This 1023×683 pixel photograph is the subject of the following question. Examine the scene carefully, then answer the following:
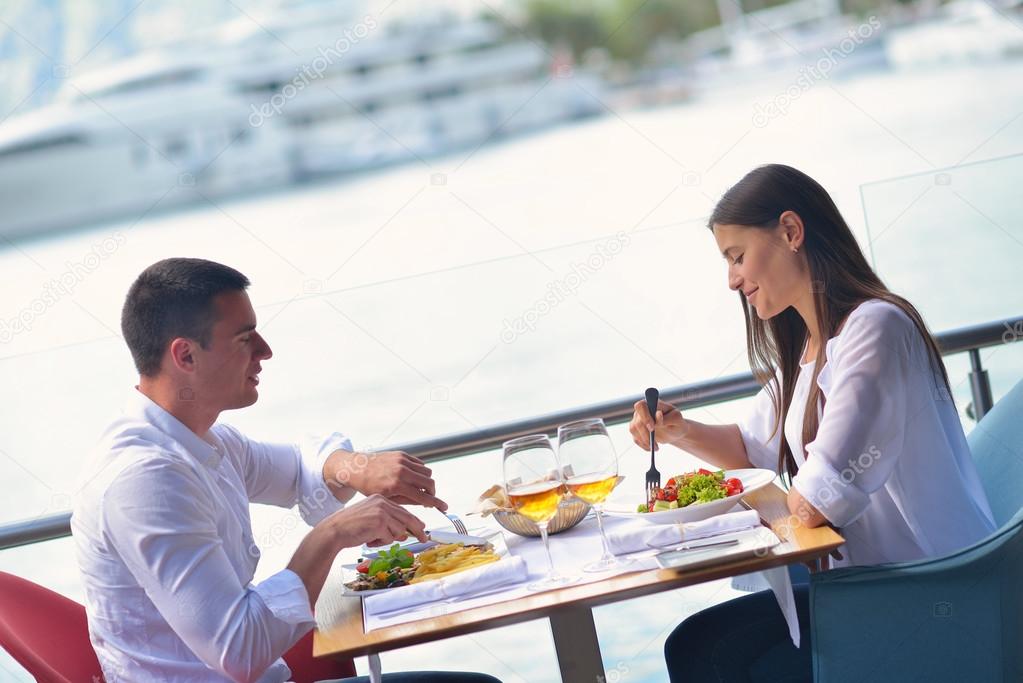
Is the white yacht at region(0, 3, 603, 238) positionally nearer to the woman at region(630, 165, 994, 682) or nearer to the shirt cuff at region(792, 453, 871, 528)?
the woman at region(630, 165, 994, 682)

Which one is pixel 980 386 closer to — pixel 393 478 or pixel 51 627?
pixel 393 478

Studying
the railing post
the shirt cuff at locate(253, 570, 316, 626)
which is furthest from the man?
the railing post

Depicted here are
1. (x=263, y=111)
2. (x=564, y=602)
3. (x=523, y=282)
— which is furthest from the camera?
(x=263, y=111)

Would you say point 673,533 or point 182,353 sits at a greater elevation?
point 182,353

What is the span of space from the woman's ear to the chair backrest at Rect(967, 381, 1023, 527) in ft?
1.40

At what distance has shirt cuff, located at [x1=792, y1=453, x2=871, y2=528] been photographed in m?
1.56

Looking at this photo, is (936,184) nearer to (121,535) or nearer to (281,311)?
(281,311)

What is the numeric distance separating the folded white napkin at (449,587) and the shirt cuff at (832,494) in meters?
0.42

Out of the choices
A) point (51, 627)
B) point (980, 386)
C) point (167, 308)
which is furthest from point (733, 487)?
point (980, 386)

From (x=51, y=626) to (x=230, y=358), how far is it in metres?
0.50

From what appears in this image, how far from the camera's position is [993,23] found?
908 inches

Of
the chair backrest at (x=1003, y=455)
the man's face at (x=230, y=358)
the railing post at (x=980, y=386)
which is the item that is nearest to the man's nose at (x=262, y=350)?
the man's face at (x=230, y=358)

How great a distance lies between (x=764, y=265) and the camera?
6.14ft

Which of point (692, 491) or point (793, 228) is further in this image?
point (793, 228)
